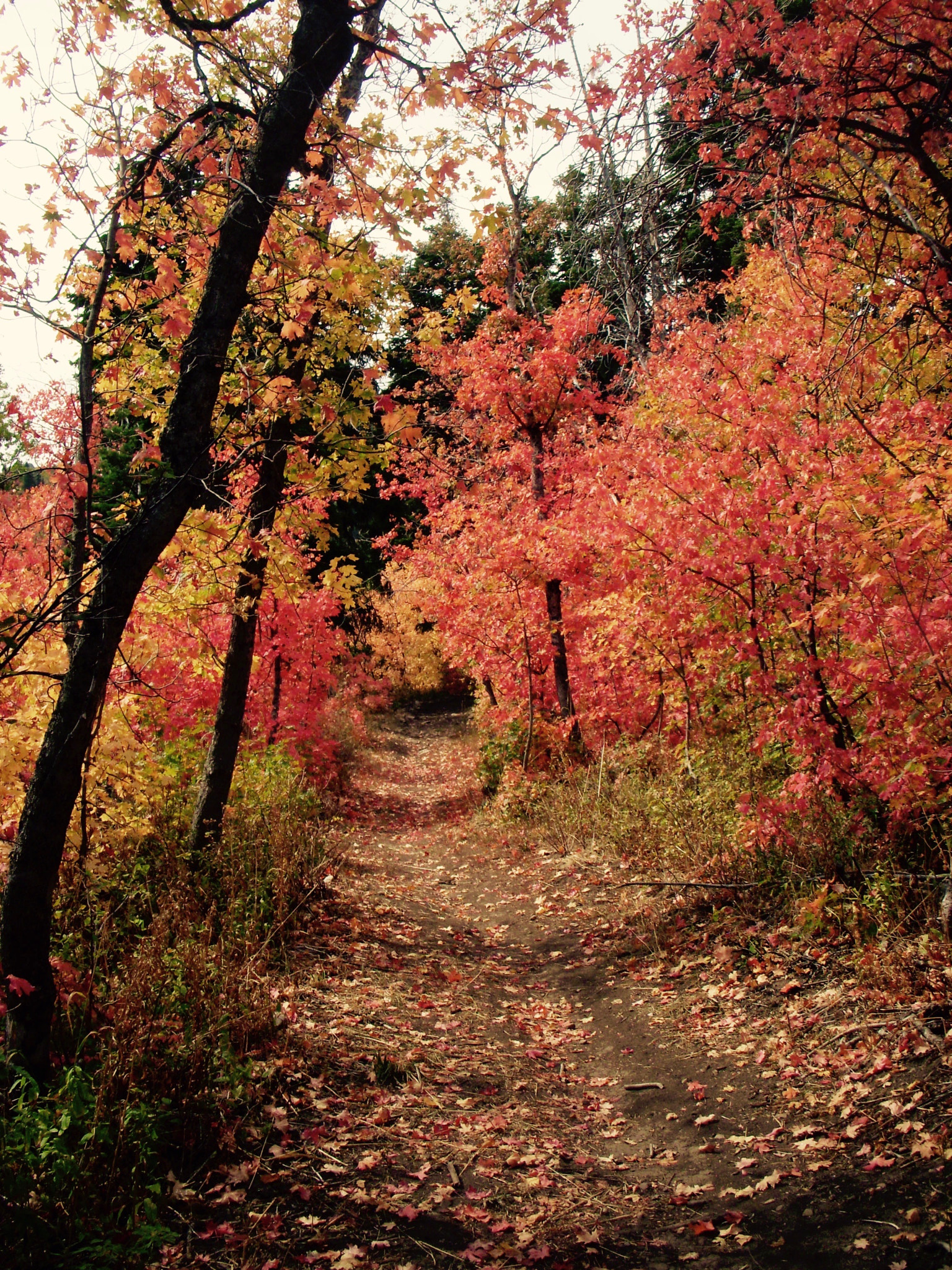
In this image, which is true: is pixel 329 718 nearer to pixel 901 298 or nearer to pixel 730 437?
pixel 730 437

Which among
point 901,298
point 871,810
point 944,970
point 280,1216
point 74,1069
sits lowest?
point 280,1216

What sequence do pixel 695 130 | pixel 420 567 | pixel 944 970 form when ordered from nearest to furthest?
pixel 944 970
pixel 695 130
pixel 420 567

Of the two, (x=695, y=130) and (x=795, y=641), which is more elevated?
(x=695, y=130)

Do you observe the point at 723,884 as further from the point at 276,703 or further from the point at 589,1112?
the point at 276,703

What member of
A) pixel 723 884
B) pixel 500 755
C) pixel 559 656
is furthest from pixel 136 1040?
pixel 500 755

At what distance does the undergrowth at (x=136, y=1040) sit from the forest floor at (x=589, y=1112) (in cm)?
21

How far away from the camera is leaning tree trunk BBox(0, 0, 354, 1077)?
11.0 ft

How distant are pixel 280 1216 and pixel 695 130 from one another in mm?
6299

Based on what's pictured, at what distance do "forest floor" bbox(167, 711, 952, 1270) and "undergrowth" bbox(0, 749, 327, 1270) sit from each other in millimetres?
205

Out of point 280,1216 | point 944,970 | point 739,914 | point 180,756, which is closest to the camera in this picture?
point 280,1216

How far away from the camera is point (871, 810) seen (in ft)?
17.3

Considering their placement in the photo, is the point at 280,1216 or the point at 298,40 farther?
the point at 298,40

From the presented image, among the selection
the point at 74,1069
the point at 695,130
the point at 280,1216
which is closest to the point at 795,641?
the point at 695,130

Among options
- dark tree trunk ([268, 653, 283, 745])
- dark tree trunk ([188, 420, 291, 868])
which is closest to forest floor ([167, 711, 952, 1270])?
dark tree trunk ([188, 420, 291, 868])
